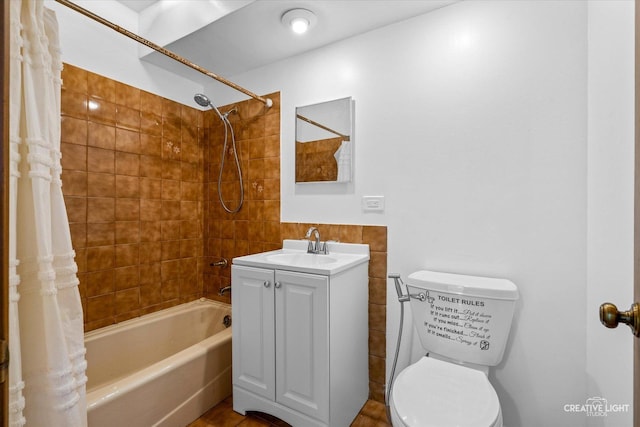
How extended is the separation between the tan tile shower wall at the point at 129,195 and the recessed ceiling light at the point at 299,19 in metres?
1.13

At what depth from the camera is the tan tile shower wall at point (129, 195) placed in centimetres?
183

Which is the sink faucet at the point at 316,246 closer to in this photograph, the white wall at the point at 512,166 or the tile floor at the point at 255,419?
the white wall at the point at 512,166

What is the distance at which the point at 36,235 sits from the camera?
877 mm

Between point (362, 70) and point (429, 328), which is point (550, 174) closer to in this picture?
point (429, 328)

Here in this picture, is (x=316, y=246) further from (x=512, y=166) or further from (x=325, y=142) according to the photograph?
(x=512, y=166)

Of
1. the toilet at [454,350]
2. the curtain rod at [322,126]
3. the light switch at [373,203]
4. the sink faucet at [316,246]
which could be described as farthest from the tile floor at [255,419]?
the curtain rod at [322,126]

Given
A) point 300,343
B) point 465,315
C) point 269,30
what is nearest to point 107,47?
point 269,30

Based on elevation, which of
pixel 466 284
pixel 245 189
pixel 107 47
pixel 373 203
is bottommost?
pixel 466 284

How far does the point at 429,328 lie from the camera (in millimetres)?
1477

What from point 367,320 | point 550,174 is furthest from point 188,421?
point 550,174

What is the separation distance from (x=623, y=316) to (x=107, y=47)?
104 inches

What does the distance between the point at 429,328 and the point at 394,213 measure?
0.63 metres

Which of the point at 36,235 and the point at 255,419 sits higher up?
the point at 36,235

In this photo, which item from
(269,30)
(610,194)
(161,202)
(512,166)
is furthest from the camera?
(161,202)
